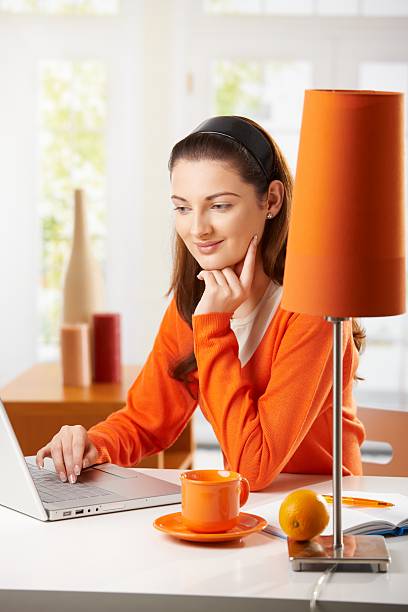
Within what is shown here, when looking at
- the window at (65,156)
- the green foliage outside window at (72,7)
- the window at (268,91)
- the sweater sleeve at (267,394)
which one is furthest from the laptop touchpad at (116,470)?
the green foliage outside window at (72,7)

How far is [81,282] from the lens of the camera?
3.37 meters

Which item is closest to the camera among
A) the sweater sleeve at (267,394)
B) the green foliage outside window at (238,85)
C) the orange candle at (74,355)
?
the sweater sleeve at (267,394)

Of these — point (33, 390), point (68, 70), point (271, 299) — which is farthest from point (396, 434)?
point (68, 70)

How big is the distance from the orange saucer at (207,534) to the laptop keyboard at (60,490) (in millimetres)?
188

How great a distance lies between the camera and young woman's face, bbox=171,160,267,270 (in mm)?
1892

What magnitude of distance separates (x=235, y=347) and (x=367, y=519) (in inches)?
19.1

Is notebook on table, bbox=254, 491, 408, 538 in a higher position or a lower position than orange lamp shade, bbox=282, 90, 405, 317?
lower

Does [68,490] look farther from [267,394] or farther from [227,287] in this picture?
[227,287]

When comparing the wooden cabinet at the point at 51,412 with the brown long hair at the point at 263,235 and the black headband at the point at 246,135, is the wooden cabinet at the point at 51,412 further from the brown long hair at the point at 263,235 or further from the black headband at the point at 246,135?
the black headband at the point at 246,135

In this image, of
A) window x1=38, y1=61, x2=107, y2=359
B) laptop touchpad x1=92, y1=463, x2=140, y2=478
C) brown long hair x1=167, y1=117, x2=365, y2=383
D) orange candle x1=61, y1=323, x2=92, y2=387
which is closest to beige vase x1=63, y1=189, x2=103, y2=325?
orange candle x1=61, y1=323, x2=92, y2=387

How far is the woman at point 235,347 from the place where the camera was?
69.1 inches

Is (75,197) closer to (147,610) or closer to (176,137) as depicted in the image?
(176,137)

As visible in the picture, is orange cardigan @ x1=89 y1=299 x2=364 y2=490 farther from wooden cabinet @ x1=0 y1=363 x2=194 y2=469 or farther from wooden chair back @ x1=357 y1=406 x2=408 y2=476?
wooden cabinet @ x1=0 y1=363 x2=194 y2=469

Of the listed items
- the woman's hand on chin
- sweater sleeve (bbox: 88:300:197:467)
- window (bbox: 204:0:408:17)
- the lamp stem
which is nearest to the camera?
the lamp stem
